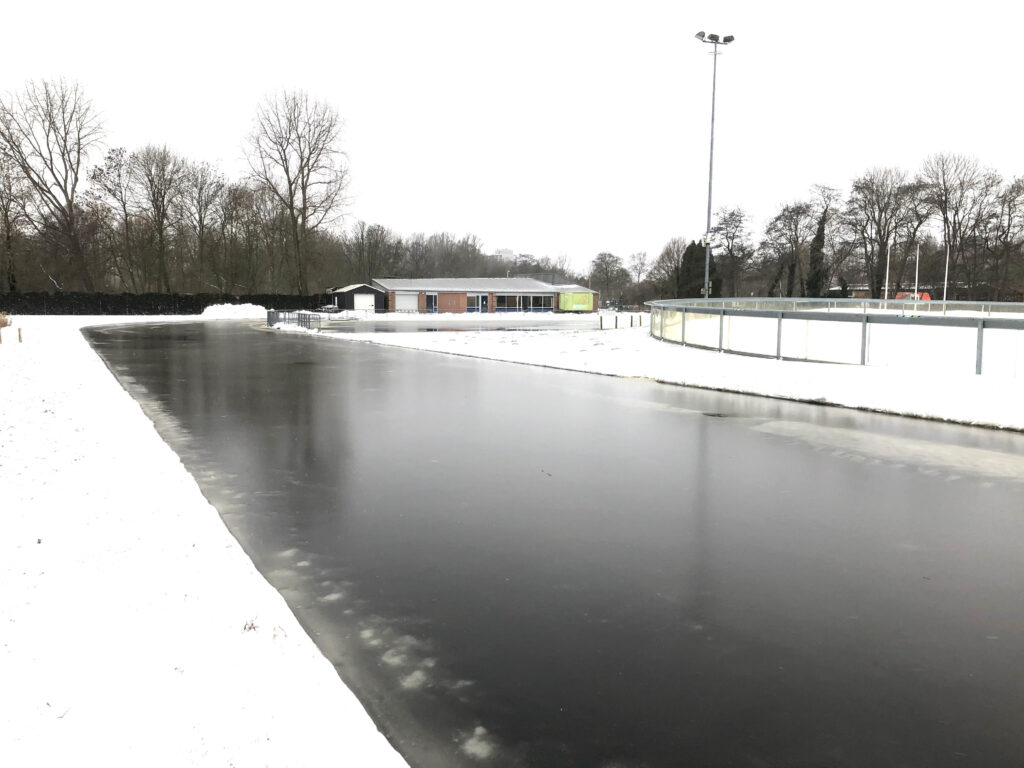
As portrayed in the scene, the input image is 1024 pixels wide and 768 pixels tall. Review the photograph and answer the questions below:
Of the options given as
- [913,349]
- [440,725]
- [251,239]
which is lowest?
[440,725]

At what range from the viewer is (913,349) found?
15.8m

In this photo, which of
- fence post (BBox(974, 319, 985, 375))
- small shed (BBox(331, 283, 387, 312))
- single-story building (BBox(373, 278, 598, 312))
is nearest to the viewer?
fence post (BBox(974, 319, 985, 375))

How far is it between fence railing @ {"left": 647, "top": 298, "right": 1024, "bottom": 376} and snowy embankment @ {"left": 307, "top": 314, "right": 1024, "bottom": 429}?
47 cm

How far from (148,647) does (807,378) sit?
556 inches

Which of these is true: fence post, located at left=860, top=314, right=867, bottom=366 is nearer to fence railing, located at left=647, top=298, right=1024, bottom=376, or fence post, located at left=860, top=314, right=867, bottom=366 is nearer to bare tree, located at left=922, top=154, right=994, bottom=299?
fence railing, located at left=647, top=298, right=1024, bottom=376

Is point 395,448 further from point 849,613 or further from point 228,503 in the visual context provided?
point 849,613

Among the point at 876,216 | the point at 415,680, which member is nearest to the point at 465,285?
the point at 876,216

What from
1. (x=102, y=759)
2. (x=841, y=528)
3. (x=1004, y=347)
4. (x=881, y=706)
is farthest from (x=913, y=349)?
(x=102, y=759)

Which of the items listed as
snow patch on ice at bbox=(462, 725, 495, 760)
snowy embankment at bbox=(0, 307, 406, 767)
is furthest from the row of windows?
snow patch on ice at bbox=(462, 725, 495, 760)

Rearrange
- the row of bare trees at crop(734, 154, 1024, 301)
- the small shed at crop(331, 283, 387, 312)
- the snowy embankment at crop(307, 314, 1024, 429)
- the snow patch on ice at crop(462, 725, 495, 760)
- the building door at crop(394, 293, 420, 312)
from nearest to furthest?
1. the snow patch on ice at crop(462, 725, 495, 760)
2. the snowy embankment at crop(307, 314, 1024, 429)
3. the row of bare trees at crop(734, 154, 1024, 301)
4. the small shed at crop(331, 283, 387, 312)
5. the building door at crop(394, 293, 420, 312)

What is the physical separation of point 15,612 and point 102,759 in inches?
69.9

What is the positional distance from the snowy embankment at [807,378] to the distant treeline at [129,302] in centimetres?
5135

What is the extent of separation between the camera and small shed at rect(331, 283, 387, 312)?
2990 inches

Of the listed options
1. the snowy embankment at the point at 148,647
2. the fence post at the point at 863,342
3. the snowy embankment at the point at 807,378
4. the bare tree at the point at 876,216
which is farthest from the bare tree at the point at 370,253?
the snowy embankment at the point at 148,647
